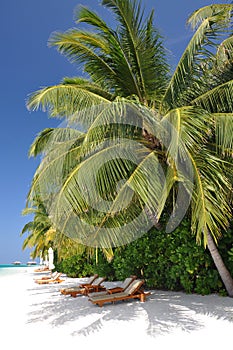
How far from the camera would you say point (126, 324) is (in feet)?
17.2

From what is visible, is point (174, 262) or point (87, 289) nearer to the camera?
point (174, 262)

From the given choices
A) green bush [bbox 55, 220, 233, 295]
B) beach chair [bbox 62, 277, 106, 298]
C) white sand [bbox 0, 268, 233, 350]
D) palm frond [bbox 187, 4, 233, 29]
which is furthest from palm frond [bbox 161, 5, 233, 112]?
beach chair [bbox 62, 277, 106, 298]

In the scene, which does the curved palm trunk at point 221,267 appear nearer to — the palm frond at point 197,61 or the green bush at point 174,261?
the green bush at point 174,261

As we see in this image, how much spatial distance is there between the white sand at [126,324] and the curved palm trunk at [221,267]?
0.28m

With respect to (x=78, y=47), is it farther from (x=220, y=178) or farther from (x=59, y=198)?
(x=220, y=178)

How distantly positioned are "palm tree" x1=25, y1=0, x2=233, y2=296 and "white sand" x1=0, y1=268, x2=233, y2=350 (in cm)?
131

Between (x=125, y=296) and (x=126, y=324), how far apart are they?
66.3 inches

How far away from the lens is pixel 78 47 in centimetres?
661

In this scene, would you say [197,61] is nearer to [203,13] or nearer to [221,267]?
[203,13]

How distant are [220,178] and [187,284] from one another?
3.40 m

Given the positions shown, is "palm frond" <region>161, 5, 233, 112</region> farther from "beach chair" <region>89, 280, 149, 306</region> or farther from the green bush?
"beach chair" <region>89, 280, 149, 306</region>

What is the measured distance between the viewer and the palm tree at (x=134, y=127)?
5078 millimetres

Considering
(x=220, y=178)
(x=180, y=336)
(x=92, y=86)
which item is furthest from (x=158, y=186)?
(x=92, y=86)

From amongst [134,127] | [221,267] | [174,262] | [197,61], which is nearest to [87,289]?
[174,262]
